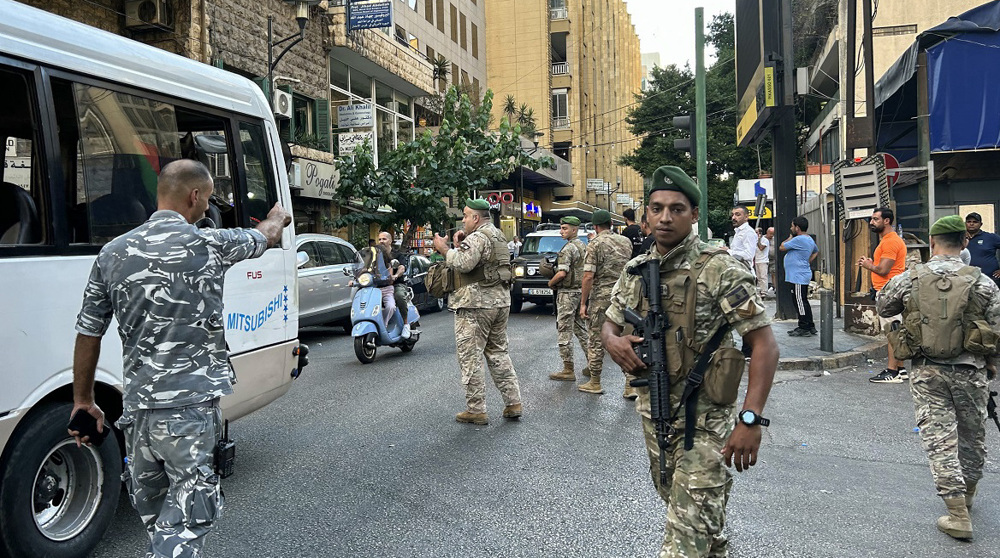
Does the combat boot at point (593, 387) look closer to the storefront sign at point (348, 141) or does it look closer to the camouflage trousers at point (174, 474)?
the camouflage trousers at point (174, 474)

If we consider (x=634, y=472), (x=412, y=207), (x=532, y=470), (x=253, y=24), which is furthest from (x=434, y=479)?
(x=253, y=24)

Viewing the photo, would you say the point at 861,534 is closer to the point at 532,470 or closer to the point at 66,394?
the point at 532,470

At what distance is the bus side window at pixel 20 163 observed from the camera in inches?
141

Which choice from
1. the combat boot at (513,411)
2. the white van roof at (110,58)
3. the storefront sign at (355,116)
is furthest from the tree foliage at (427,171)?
the white van roof at (110,58)

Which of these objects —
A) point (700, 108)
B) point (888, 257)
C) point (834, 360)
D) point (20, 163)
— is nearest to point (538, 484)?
point (20, 163)

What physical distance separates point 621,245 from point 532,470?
345 centimetres

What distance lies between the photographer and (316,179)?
20734 millimetres

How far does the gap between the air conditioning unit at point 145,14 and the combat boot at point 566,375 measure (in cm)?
1207

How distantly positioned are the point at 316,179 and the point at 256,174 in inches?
626

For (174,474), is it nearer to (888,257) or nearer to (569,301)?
(569,301)

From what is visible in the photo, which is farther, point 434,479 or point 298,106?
point 298,106

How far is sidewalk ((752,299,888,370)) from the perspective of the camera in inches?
368

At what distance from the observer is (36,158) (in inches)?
146

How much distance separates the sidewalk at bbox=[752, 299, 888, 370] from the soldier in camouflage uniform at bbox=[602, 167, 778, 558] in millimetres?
6484
